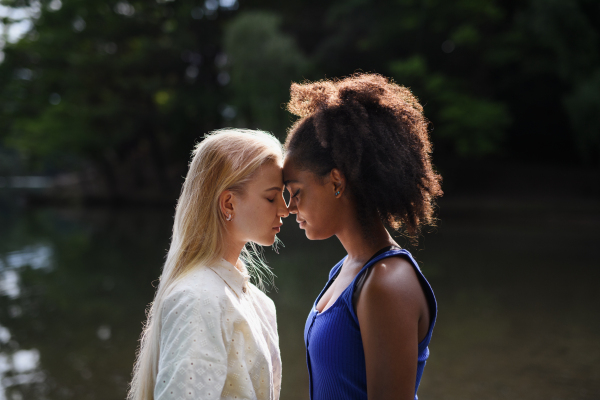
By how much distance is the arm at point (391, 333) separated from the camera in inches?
53.8

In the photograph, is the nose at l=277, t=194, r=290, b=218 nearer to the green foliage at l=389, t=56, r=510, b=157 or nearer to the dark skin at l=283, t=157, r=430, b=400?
the dark skin at l=283, t=157, r=430, b=400

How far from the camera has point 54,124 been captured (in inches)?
976

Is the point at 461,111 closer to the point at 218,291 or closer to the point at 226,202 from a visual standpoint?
the point at 226,202

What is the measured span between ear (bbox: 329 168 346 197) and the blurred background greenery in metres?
3.22

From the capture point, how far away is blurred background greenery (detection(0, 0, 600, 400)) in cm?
559

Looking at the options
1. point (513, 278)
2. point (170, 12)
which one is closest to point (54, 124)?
point (170, 12)

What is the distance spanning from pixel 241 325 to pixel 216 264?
24 cm

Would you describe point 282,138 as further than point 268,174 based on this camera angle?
Yes

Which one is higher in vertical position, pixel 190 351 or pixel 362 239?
pixel 362 239

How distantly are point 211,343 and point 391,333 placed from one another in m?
0.51

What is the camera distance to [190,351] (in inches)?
57.0

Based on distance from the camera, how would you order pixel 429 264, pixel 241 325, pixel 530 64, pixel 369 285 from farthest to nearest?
pixel 530 64
pixel 429 264
pixel 241 325
pixel 369 285

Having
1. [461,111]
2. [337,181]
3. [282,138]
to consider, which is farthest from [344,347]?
[461,111]

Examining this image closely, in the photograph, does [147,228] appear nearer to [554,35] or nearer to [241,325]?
[554,35]
